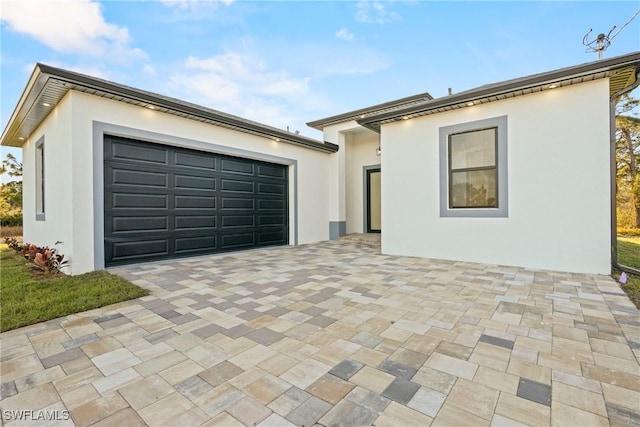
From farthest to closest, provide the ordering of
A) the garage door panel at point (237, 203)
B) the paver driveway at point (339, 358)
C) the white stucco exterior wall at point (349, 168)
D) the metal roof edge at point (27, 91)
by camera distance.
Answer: the white stucco exterior wall at point (349, 168) → the garage door panel at point (237, 203) → the metal roof edge at point (27, 91) → the paver driveway at point (339, 358)

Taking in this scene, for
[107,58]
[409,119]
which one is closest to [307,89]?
[107,58]

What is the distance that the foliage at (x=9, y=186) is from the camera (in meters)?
12.6

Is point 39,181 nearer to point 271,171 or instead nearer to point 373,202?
point 271,171

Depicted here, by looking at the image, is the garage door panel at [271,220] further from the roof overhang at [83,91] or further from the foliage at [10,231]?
the foliage at [10,231]

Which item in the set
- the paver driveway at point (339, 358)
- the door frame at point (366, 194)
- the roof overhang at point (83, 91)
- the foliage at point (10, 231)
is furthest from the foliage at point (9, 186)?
the door frame at point (366, 194)

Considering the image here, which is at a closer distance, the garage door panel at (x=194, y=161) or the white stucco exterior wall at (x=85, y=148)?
the white stucco exterior wall at (x=85, y=148)

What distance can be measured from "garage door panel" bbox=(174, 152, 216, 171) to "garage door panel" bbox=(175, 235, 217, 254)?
153cm

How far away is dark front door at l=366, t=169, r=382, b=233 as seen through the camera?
1033 cm

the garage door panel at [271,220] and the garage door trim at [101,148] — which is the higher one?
the garage door trim at [101,148]

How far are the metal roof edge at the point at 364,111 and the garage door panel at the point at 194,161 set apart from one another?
4.69m

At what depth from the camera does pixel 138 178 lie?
5375 mm

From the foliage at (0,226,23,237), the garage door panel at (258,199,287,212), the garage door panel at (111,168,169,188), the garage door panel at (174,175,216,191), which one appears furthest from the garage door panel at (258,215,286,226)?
the foliage at (0,226,23,237)

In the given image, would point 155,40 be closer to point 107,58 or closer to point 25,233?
point 107,58

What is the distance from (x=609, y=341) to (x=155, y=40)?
11.2 m
